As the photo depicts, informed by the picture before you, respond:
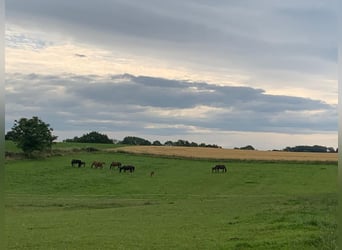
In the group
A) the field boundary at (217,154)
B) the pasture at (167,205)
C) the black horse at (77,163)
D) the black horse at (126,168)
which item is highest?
the field boundary at (217,154)

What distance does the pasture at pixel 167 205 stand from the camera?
47.7 ft

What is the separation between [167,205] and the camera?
29.8 metres

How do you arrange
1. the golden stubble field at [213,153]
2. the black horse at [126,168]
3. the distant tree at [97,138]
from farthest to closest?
the distant tree at [97,138] < the golden stubble field at [213,153] < the black horse at [126,168]

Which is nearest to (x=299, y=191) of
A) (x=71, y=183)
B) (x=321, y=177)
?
(x=321, y=177)

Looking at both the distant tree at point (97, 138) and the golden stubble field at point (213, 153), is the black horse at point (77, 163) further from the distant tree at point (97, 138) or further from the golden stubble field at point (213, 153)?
the distant tree at point (97, 138)

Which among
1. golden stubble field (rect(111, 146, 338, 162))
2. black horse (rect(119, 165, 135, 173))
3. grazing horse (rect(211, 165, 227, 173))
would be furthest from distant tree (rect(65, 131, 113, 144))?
grazing horse (rect(211, 165, 227, 173))

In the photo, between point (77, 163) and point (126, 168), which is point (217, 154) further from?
point (77, 163)

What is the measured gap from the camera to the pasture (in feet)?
47.7

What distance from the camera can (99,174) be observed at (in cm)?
5525

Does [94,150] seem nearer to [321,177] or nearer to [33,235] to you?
[321,177]

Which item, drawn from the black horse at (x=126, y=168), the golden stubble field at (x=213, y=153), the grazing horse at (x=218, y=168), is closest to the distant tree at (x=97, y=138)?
the golden stubble field at (x=213, y=153)

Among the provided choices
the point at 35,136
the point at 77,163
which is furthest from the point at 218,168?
the point at 35,136

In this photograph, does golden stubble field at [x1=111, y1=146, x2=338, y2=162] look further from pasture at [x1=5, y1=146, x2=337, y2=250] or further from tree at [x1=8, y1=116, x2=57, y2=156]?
tree at [x1=8, y1=116, x2=57, y2=156]

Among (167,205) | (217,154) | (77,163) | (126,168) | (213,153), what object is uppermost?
(213,153)
